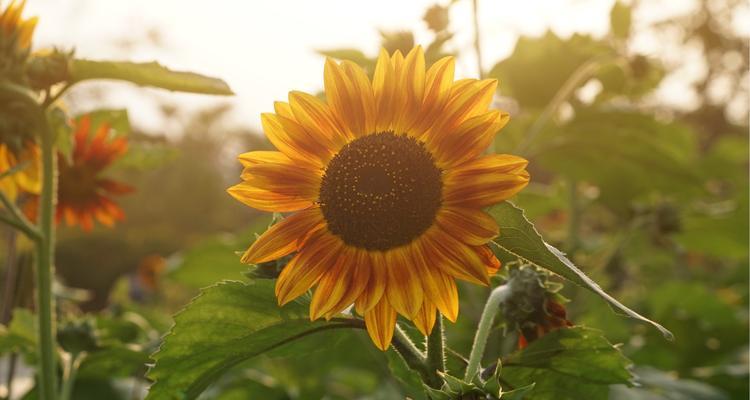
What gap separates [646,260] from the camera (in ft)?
12.2

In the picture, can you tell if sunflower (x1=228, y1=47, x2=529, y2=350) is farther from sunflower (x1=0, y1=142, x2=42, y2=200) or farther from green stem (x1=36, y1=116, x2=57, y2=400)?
sunflower (x1=0, y1=142, x2=42, y2=200)

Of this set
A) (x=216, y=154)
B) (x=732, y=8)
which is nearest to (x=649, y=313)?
(x=732, y=8)

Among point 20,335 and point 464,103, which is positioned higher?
point 464,103

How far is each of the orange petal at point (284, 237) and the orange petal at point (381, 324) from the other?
0.11 meters

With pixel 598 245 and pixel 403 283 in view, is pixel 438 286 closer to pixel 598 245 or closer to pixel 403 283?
pixel 403 283

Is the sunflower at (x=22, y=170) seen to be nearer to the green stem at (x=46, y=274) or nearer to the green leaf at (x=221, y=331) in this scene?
the green stem at (x=46, y=274)

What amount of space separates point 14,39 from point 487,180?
768mm

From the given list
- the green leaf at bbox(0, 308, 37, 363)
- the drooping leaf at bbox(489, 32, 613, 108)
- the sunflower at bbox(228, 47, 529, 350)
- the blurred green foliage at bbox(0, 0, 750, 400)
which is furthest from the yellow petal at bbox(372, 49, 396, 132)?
the drooping leaf at bbox(489, 32, 613, 108)

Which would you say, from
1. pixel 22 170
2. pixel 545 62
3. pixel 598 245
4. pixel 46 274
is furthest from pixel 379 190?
pixel 598 245

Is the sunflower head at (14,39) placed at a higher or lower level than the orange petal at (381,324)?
higher

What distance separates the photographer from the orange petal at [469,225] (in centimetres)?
79

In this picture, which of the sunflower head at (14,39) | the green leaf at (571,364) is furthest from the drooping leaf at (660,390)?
the sunflower head at (14,39)

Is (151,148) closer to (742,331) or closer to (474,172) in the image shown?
(474,172)

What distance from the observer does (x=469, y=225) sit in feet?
2.69
